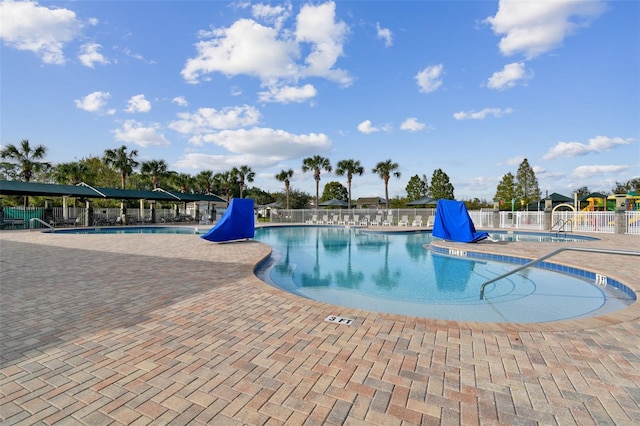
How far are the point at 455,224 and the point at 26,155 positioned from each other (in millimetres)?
31476

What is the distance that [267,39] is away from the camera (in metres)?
10.3

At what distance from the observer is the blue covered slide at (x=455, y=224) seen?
1226 centimetres

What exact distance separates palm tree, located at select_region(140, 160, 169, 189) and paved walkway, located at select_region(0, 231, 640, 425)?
31931 millimetres

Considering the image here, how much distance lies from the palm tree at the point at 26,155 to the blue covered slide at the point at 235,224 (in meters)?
22.6

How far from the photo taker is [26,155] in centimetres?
2402

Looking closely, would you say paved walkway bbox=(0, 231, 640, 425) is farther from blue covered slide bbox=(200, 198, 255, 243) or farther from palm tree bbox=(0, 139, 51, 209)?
palm tree bbox=(0, 139, 51, 209)

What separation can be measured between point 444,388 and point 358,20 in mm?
13019

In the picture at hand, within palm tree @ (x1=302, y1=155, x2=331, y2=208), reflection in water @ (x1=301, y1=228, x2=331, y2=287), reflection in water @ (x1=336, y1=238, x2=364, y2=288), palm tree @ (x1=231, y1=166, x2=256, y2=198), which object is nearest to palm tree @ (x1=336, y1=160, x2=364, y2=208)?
palm tree @ (x1=302, y1=155, x2=331, y2=208)

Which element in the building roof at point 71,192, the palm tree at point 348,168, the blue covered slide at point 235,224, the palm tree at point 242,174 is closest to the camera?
the blue covered slide at point 235,224

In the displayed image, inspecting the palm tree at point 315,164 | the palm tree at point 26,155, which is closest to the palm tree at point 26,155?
the palm tree at point 26,155

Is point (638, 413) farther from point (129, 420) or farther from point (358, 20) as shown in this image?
point (358, 20)

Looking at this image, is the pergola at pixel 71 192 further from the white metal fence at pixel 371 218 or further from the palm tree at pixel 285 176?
the palm tree at pixel 285 176

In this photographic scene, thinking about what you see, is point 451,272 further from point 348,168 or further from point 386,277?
point 348,168

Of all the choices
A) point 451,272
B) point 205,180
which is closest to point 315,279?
point 451,272
